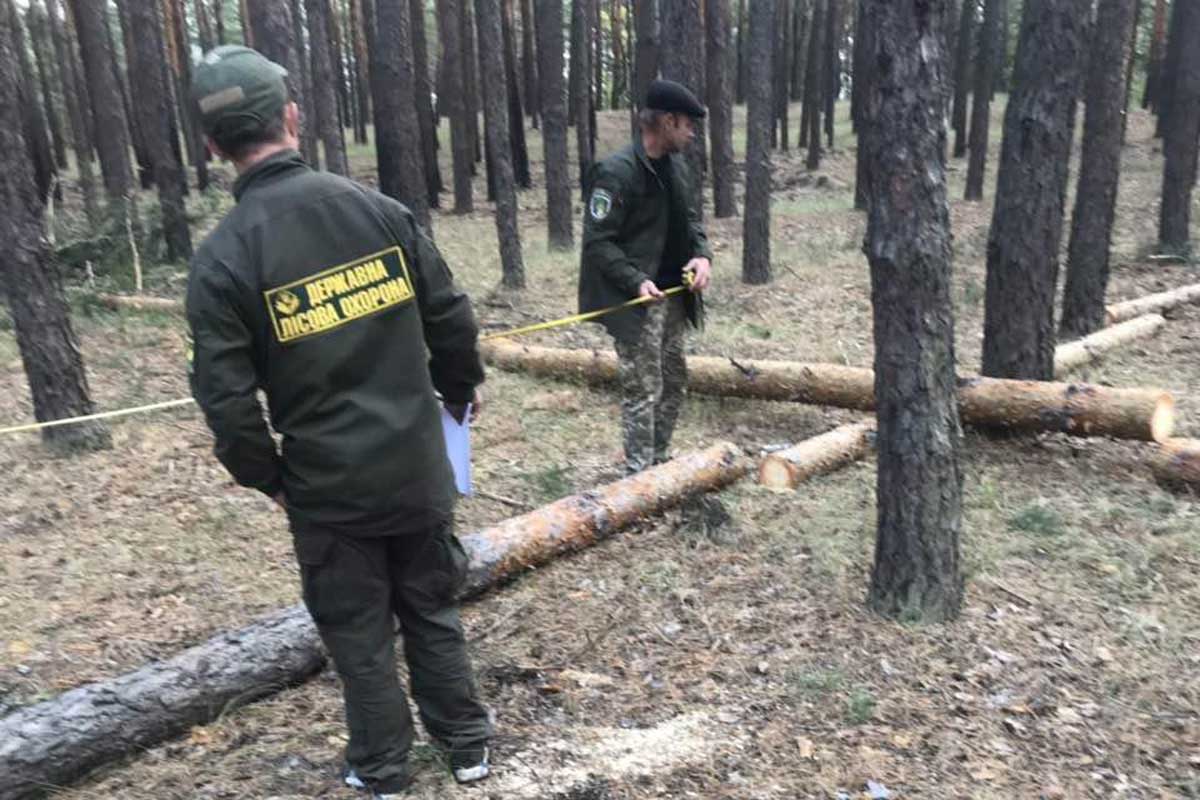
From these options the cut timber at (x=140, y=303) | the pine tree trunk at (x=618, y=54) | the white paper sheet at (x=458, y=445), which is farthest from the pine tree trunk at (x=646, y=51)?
the pine tree trunk at (x=618, y=54)

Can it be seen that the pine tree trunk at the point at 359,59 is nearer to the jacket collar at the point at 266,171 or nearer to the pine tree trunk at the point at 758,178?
the pine tree trunk at the point at 758,178

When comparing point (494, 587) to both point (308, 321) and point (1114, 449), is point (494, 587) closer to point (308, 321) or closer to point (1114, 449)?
point (308, 321)

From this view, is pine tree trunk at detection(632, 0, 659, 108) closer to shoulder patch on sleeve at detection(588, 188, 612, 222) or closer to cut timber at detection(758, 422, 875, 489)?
cut timber at detection(758, 422, 875, 489)

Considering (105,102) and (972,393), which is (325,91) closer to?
(105,102)

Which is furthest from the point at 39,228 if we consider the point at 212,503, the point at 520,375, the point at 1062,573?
the point at 1062,573

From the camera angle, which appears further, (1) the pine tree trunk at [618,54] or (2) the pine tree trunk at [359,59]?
(1) the pine tree trunk at [618,54]

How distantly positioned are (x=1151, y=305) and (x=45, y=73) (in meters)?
29.5

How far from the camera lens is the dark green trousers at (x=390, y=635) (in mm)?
3012

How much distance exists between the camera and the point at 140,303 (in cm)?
1030

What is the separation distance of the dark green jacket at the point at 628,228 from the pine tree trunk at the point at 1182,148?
10.6 m

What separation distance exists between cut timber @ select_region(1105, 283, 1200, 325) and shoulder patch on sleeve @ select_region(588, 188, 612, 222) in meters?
6.63

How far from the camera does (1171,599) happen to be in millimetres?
4332

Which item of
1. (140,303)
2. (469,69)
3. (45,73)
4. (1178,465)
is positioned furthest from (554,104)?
(45,73)

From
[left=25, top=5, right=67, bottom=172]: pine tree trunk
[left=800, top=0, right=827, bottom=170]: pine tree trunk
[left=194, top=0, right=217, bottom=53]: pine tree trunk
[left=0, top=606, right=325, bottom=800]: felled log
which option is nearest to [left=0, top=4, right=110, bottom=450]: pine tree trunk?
[left=0, top=606, right=325, bottom=800]: felled log
